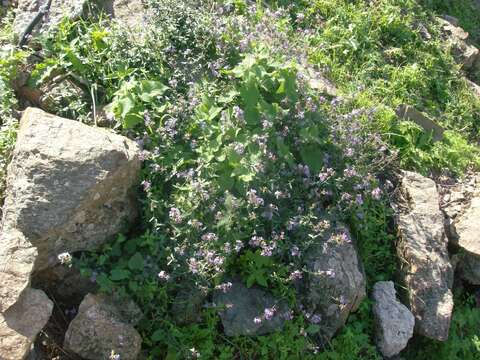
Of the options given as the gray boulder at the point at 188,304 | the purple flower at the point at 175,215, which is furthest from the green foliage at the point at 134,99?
the gray boulder at the point at 188,304

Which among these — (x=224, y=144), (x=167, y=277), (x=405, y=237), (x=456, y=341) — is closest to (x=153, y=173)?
(x=224, y=144)

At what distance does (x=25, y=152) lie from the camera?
3.66 metres

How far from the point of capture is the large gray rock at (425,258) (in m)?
4.54

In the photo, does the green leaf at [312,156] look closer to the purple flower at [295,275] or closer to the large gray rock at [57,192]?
the purple flower at [295,275]

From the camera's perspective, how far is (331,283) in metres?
4.14

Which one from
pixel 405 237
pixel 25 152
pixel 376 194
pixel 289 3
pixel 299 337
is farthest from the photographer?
pixel 289 3

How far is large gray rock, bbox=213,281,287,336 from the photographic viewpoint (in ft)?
12.8

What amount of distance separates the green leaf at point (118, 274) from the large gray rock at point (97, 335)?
20 cm

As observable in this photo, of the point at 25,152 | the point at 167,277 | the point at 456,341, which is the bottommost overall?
the point at 456,341

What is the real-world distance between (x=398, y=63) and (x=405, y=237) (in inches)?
94.3

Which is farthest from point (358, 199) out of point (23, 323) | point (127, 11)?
point (127, 11)

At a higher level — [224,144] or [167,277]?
[224,144]

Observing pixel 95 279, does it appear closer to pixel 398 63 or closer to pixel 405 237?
pixel 405 237

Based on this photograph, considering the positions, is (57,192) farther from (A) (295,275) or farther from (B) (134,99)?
(A) (295,275)
